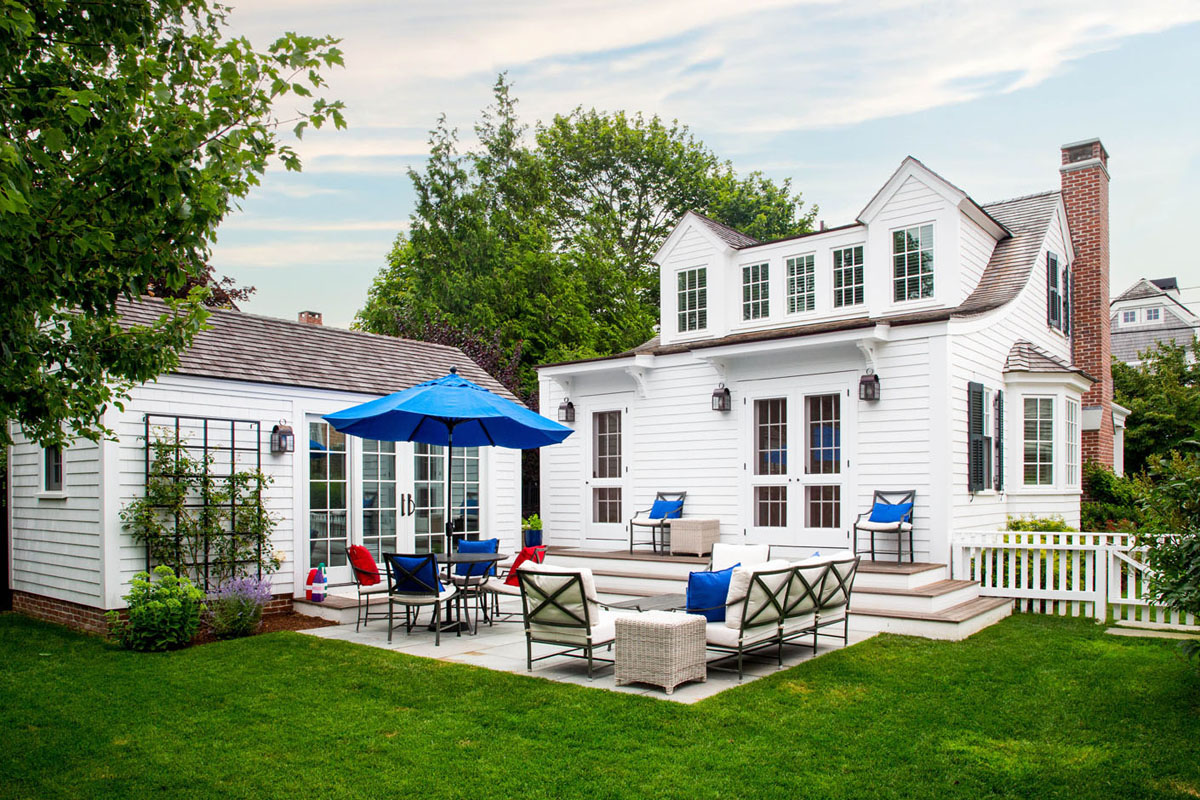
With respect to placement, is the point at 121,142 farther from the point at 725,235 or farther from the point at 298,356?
the point at 725,235

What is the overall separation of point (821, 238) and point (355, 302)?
23.4m

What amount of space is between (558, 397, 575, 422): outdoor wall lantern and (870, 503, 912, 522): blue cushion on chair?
550 centimetres

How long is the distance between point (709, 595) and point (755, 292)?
784cm

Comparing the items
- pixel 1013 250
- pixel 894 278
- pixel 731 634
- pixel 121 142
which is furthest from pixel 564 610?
pixel 1013 250

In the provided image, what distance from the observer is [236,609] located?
866 centimetres

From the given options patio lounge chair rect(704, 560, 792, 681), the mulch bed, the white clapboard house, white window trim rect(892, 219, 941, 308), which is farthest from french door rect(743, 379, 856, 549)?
the mulch bed

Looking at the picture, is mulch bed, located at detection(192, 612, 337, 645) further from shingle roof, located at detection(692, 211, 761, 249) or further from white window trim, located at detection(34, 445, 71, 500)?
shingle roof, located at detection(692, 211, 761, 249)

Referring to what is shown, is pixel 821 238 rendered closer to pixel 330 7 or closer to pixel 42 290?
pixel 330 7

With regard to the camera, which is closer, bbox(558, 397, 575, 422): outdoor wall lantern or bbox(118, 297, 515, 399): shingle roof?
bbox(118, 297, 515, 399): shingle roof

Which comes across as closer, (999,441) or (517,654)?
(517,654)

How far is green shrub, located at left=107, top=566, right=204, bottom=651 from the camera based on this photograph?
26.3 ft

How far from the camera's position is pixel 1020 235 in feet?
44.2

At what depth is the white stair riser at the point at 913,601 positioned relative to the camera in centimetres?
880

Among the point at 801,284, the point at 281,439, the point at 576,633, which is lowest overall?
the point at 576,633
